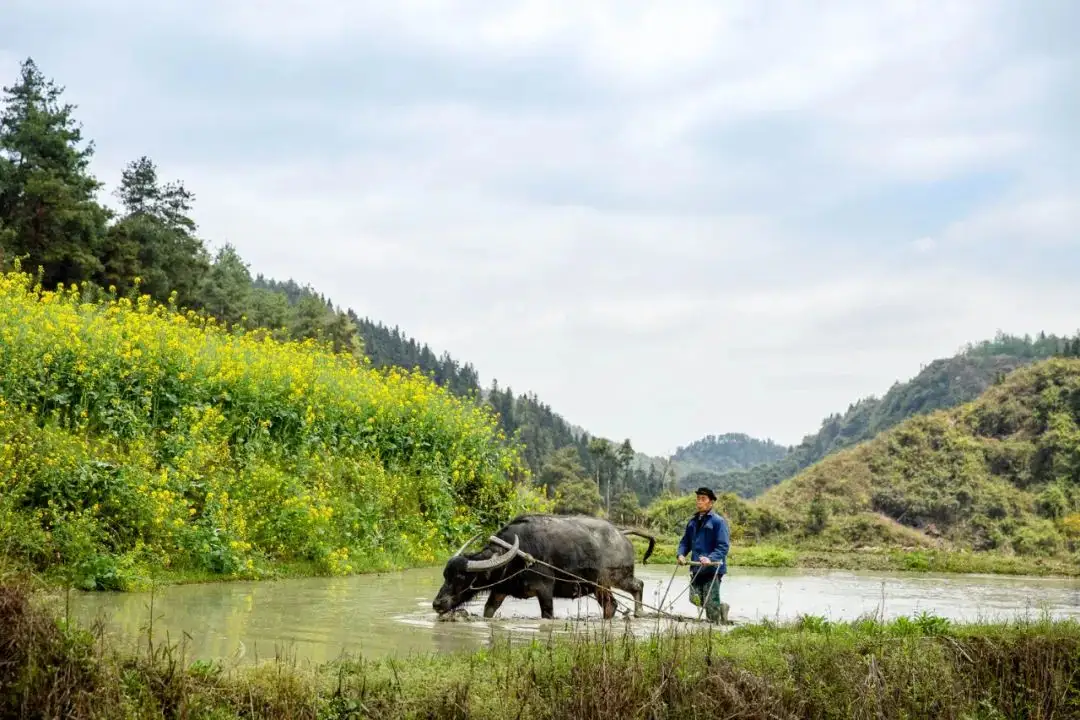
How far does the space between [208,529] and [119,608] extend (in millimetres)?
3414

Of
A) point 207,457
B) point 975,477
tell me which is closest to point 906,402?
point 975,477

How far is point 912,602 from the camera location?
47.6 feet

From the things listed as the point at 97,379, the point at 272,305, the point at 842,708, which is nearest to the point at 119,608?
the point at 97,379

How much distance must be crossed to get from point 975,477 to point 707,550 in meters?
25.4

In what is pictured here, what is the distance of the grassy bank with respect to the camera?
19.8ft

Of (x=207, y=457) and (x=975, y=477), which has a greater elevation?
(x=975, y=477)

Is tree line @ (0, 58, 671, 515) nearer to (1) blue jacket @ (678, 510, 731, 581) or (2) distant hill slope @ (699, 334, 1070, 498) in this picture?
(1) blue jacket @ (678, 510, 731, 581)

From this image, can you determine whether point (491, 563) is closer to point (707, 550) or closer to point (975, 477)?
point (707, 550)

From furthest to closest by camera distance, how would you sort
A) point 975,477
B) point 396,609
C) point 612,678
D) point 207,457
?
point 975,477, point 207,457, point 396,609, point 612,678

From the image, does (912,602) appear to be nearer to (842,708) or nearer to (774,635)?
(774,635)

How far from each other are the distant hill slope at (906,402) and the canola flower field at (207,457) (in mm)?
49889

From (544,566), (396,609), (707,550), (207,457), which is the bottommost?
(396,609)

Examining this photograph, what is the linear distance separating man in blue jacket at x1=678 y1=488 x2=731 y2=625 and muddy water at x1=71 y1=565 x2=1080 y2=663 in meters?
0.35

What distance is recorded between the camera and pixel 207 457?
1470cm
